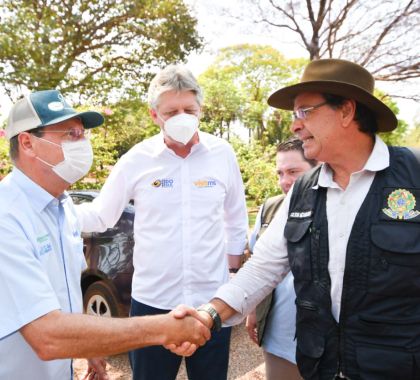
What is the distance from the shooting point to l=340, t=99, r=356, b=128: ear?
1816mm

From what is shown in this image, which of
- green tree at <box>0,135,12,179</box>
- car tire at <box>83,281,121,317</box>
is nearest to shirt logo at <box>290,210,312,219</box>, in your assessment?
car tire at <box>83,281,121,317</box>

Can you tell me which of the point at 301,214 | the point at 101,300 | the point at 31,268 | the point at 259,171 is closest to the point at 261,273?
the point at 301,214

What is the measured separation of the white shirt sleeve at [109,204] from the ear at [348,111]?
1390 mm

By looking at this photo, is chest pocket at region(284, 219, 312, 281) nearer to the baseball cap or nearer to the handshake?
the handshake

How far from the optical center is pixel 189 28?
1173cm

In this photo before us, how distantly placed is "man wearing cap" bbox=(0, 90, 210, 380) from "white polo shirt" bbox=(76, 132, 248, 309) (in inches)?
16.8

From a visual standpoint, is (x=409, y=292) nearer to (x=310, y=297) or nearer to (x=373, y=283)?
(x=373, y=283)

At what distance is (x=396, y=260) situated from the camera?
157 centimetres

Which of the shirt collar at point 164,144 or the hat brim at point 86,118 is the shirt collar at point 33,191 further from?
the shirt collar at point 164,144

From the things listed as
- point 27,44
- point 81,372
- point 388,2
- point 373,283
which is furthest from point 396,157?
point 388,2

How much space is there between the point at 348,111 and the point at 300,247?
67cm

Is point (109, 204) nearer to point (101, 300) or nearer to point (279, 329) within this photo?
point (279, 329)

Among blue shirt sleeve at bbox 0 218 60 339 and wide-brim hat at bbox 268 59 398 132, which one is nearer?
blue shirt sleeve at bbox 0 218 60 339

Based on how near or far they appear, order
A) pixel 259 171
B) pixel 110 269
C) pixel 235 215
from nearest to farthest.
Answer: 1. pixel 235 215
2. pixel 110 269
3. pixel 259 171
